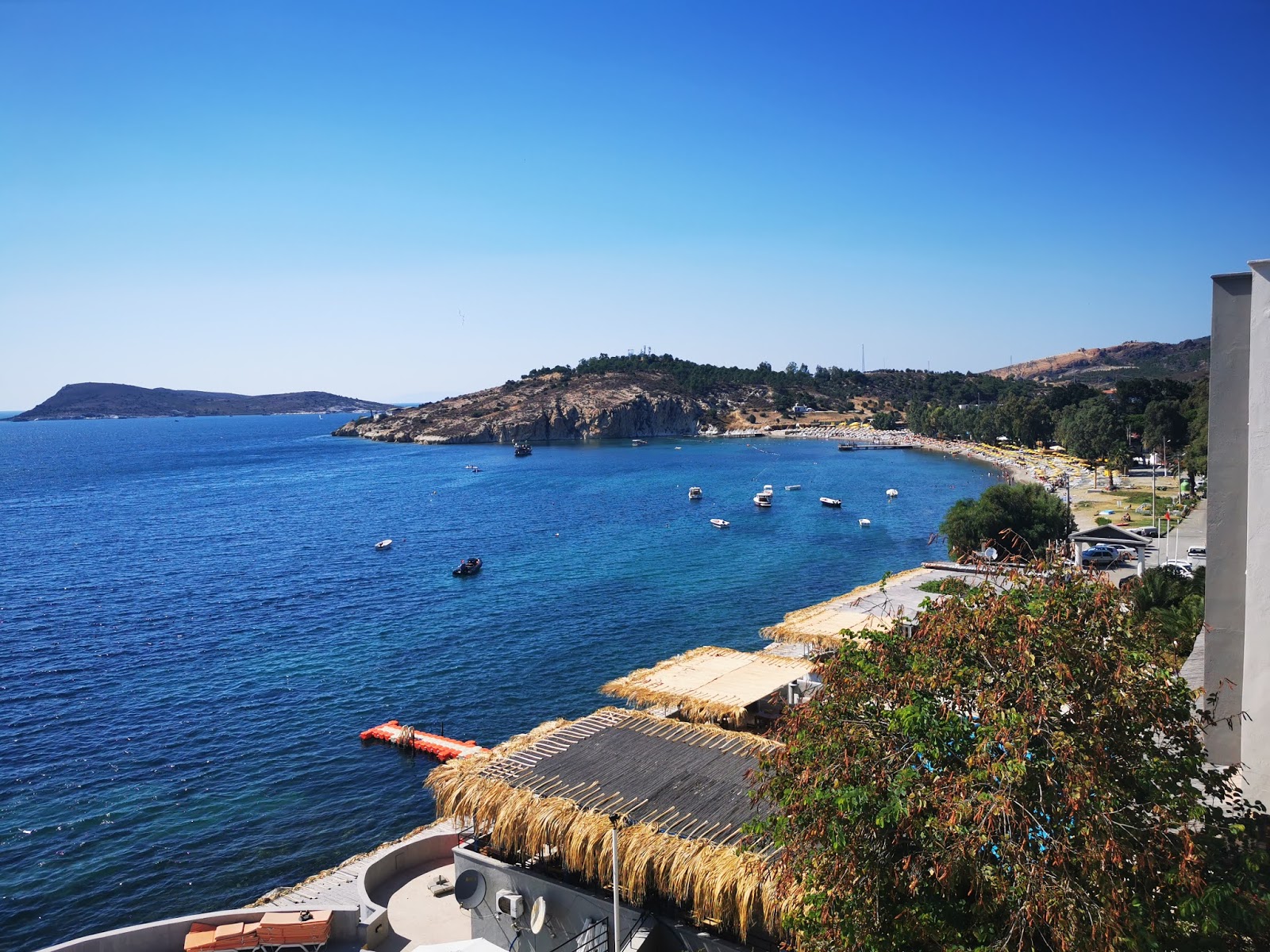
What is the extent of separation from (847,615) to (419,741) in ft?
49.0

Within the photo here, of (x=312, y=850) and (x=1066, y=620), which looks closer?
(x=1066, y=620)

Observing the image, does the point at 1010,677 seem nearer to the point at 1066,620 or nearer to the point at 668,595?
the point at 1066,620

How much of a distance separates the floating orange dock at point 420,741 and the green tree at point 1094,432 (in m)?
80.6

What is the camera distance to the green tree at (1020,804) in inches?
275

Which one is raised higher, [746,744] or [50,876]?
[746,744]

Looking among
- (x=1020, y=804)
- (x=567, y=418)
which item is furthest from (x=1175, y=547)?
(x=567, y=418)

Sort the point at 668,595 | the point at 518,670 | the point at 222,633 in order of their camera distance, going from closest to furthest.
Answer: the point at 518,670 < the point at 222,633 < the point at 668,595

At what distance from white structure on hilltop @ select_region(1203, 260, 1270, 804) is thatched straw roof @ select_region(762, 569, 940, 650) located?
11.7 meters

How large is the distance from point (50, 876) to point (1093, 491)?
7795 centimetres

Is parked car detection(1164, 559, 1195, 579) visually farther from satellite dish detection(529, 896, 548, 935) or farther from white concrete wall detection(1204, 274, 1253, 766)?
satellite dish detection(529, 896, 548, 935)

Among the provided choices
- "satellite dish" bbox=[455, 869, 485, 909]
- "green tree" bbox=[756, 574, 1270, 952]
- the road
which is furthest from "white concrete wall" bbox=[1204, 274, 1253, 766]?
the road

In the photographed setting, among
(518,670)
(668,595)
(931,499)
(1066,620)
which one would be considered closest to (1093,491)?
(931,499)

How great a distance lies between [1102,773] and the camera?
7320 millimetres

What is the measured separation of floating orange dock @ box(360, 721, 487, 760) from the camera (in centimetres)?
2711
